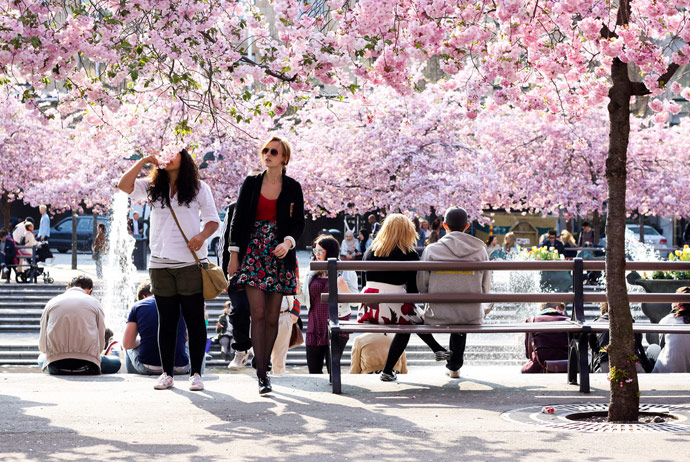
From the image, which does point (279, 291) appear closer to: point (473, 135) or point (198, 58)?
point (198, 58)

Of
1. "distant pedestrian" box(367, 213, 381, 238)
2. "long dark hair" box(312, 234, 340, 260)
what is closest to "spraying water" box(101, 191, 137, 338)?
"distant pedestrian" box(367, 213, 381, 238)

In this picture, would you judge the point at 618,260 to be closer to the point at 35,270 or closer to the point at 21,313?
the point at 21,313

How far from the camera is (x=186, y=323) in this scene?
25.6 feet

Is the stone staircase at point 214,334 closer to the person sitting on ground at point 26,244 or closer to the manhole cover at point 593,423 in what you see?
the person sitting on ground at point 26,244

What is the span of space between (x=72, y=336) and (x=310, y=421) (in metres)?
3.49

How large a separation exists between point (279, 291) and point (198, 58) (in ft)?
8.96

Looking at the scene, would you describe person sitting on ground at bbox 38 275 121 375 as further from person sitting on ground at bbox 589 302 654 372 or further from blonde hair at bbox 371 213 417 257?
person sitting on ground at bbox 589 302 654 372

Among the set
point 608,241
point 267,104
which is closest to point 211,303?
point 267,104

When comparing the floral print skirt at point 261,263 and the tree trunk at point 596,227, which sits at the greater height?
the tree trunk at point 596,227

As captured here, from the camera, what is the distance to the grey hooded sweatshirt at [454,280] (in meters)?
8.20

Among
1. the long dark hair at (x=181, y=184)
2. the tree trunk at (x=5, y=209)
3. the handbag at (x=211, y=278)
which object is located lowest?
the handbag at (x=211, y=278)

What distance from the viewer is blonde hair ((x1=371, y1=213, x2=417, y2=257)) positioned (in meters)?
8.80

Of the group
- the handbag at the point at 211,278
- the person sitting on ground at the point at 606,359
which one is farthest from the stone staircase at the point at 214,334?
the handbag at the point at 211,278

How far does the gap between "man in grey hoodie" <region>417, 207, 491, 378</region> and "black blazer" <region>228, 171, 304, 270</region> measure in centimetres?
125
